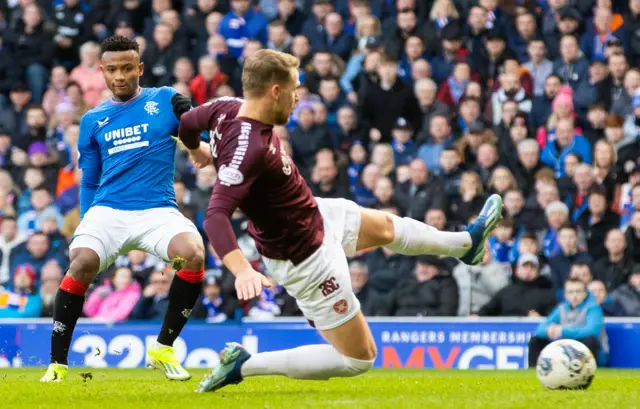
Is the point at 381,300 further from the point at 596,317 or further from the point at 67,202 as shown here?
the point at 67,202

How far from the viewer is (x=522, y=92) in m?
16.9

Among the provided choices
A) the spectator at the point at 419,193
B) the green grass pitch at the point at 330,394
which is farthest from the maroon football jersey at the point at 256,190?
the spectator at the point at 419,193

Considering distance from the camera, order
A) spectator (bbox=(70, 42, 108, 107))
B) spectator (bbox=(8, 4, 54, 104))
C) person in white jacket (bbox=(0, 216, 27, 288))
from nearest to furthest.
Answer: person in white jacket (bbox=(0, 216, 27, 288)), spectator (bbox=(70, 42, 108, 107)), spectator (bbox=(8, 4, 54, 104))

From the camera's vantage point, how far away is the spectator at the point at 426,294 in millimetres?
14727

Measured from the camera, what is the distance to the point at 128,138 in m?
10.5

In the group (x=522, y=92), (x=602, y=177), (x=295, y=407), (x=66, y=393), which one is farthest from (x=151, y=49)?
(x=295, y=407)

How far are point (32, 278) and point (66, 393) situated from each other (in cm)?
798

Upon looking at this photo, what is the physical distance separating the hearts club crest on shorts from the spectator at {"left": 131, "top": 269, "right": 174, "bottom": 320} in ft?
25.3

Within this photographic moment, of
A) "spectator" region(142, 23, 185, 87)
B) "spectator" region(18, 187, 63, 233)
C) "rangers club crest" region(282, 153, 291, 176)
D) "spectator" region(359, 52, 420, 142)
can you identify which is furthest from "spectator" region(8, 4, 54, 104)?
"rangers club crest" region(282, 153, 291, 176)

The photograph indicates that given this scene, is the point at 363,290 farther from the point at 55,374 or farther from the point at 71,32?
the point at 71,32

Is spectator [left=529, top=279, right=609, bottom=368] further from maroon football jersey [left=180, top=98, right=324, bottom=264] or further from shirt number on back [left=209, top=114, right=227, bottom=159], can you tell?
shirt number on back [left=209, top=114, right=227, bottom=159]

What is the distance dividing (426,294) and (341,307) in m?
6.74

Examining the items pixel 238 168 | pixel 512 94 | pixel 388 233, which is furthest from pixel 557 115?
pixel 238 168

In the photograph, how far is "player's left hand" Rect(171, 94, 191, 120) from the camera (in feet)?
34.2
